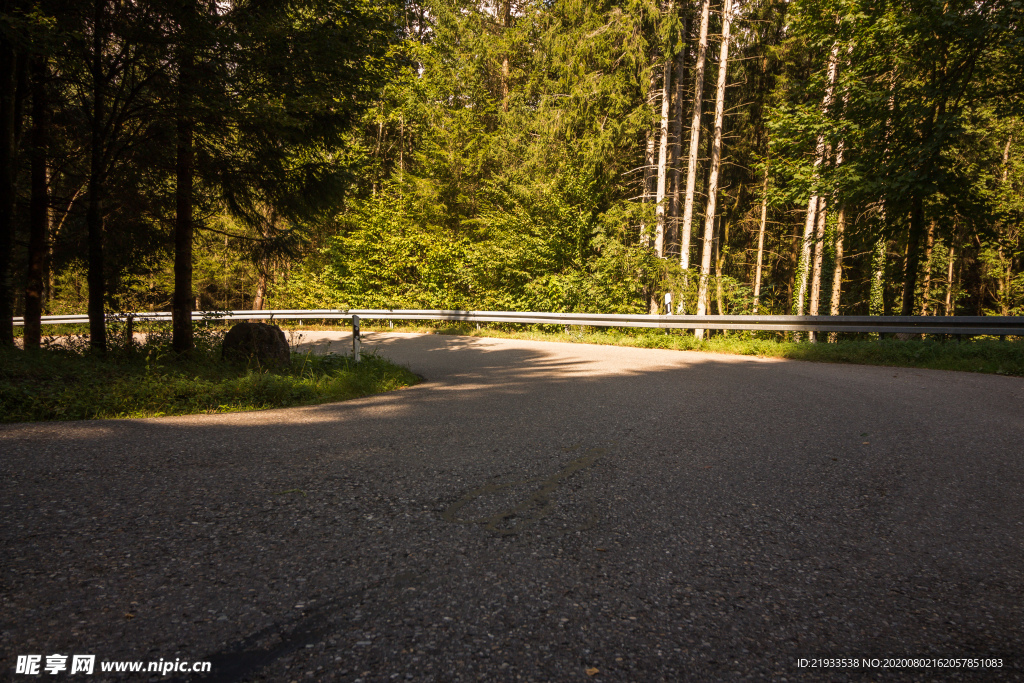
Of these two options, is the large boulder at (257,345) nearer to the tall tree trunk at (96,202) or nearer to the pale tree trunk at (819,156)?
the tall tree trunk at (96,202)

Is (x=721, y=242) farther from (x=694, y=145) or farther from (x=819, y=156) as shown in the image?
(x=819, y=156)

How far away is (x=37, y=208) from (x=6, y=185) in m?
0.93

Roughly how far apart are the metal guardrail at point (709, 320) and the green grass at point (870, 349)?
11.6 inches

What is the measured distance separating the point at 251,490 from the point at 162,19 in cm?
852

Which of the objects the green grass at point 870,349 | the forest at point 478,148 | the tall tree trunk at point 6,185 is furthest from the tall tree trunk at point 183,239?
the green grass at point 870,349

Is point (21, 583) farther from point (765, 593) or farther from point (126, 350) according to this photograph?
point (126, 350)

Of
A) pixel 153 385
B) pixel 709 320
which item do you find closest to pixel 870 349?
pixel 709 320

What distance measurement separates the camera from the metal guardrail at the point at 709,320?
36.7ft

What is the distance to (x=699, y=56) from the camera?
19328 mm

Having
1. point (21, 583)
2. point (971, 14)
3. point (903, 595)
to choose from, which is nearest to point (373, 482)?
point (21, 583)

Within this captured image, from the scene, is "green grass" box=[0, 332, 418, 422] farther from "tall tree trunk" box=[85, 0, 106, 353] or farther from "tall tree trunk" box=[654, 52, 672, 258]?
"tall tree trunk" box=[654, 52, 672, 258]

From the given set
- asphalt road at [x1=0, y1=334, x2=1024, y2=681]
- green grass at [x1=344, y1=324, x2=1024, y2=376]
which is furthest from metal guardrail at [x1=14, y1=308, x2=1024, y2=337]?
asphalt road at [x1=0, y1=334, x2=1024, y2=681]

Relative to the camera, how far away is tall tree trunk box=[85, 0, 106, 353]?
9156 mm

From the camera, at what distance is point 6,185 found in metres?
9.15
